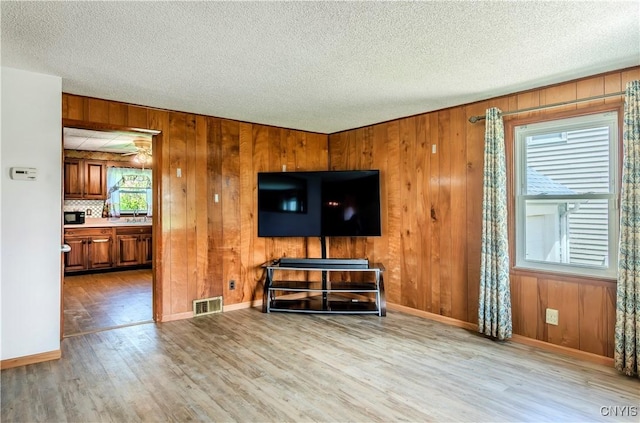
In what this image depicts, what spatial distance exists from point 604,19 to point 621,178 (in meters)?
1.33

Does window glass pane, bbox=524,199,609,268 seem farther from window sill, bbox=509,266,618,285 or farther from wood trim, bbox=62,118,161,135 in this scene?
wood trim, bbox=62,118,161,135

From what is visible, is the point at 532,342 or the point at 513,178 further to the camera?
the point at 513,178

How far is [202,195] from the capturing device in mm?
4441

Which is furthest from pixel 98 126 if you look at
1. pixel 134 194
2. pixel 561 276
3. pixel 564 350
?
pixel 564 350

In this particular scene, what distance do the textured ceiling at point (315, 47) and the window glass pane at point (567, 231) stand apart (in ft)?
3.59

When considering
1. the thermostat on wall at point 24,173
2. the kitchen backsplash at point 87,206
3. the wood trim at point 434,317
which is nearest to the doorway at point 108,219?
the kitchen backsplash at point 87,206

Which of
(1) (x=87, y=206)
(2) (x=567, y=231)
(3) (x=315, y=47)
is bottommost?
(2) (x=567, y=231)

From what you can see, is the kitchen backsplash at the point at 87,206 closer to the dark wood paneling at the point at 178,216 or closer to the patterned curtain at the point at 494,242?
the dark wood paneling at the point at 178,216

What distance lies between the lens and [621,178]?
2.91 metres

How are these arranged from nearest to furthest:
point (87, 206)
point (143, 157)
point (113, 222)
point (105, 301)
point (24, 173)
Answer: point (24, 173)
point (105, 301)
point (143, 157)
point (113, 222)
point (87, 206)

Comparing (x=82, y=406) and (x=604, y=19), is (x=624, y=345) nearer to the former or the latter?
(x=604, y=19)

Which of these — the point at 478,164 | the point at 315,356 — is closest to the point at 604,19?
the point at 478,164

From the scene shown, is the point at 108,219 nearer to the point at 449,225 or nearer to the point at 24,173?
the point at 24,173

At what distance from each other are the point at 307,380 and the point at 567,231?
2.57m
